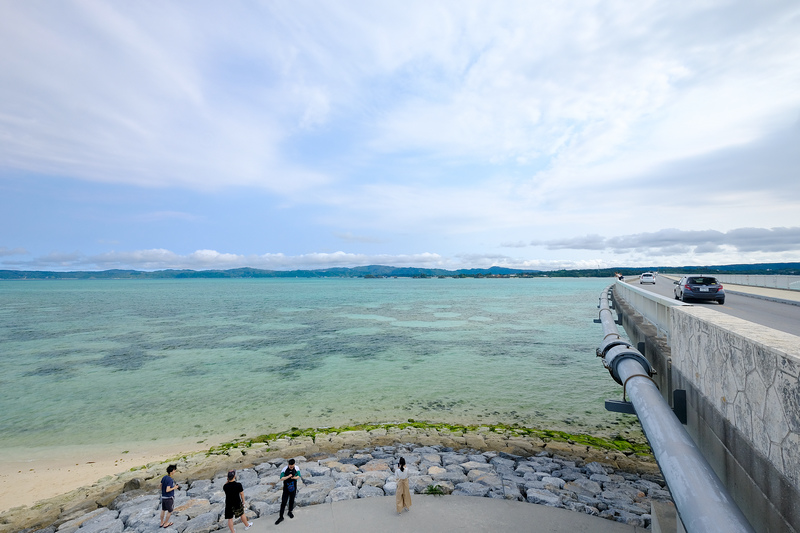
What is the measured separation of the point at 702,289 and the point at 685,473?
22343 mm

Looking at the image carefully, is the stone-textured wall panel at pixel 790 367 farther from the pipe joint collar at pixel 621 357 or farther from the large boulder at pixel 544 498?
the large boulder at pixel 544 498

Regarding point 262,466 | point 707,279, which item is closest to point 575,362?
point 707,279

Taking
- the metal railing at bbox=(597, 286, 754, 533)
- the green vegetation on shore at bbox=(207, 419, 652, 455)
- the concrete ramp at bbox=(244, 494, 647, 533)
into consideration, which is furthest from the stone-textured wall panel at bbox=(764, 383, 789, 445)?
the green vegetation on shore at bbox=(207, 419, 652, 455)

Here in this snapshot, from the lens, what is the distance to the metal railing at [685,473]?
347cm

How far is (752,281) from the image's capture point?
4559 cm

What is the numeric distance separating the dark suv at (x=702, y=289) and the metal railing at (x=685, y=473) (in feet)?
63.4

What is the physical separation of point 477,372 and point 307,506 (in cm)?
1691

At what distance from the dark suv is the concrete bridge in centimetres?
1852

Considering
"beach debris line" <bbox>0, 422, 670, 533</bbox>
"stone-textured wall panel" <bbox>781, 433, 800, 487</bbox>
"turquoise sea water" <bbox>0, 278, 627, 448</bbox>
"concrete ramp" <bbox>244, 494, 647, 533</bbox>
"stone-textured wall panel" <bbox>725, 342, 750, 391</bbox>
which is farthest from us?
"turquoise sea water" <bbox>0, 278, 627, 448</bbox>

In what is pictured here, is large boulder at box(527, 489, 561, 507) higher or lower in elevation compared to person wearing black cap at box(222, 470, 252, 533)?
lower

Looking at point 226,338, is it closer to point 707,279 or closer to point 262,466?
point 262,466

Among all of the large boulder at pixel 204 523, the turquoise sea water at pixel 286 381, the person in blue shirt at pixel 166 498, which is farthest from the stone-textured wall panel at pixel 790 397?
the turquoise sea water at pixel 286 381

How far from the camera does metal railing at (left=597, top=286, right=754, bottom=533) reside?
11.4 ft

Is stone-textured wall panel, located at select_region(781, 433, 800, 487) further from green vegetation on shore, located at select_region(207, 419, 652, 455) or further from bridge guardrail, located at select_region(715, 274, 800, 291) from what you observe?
bridge guardrail, located at select_region(715, 274, 800, 291)
